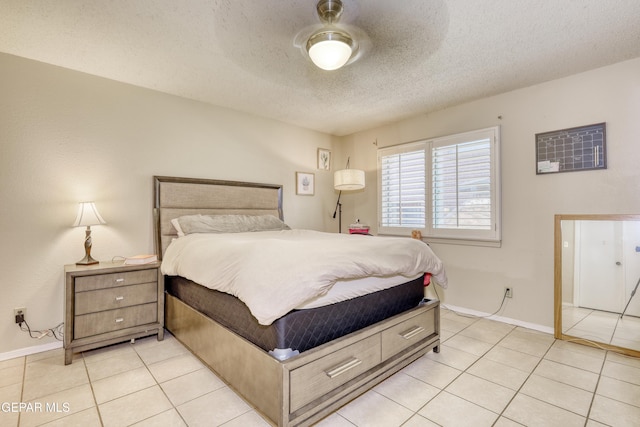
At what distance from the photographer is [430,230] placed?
3.81 m

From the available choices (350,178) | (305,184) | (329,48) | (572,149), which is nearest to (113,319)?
(329,48)

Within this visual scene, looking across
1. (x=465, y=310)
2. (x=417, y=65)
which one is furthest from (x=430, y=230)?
(x=417, y=65)

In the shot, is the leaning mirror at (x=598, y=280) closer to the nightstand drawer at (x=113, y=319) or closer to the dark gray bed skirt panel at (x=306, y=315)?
the dark gray bed skirt panel at (x=306, y=315)

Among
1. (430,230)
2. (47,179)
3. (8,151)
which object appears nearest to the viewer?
(8,151)

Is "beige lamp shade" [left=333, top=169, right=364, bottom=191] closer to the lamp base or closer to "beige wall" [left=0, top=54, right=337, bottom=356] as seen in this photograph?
"beige wall" [left=0, top=54, right=337, bottom=356]

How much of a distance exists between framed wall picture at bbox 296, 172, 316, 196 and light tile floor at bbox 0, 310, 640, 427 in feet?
8.57

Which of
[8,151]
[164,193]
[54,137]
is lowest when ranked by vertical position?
[164,193]

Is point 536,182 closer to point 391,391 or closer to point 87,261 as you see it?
point 391,391

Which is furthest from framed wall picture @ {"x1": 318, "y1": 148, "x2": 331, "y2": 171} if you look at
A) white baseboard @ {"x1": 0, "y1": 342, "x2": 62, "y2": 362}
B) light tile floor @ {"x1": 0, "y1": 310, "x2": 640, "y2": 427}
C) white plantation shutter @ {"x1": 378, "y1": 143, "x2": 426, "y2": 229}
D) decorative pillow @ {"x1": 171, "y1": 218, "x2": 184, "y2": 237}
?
white baseboard @ {"x1": 0, "y1": 342, "x2": 62, "y2": 362}

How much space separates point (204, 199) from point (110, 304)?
139 centimetres

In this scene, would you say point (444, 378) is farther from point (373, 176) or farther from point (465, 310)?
point (373, 176)

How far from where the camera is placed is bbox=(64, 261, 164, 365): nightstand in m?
2.28

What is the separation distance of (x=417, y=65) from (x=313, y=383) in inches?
102

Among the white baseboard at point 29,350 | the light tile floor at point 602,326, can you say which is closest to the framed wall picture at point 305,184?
the white baseboard at point 29,350
